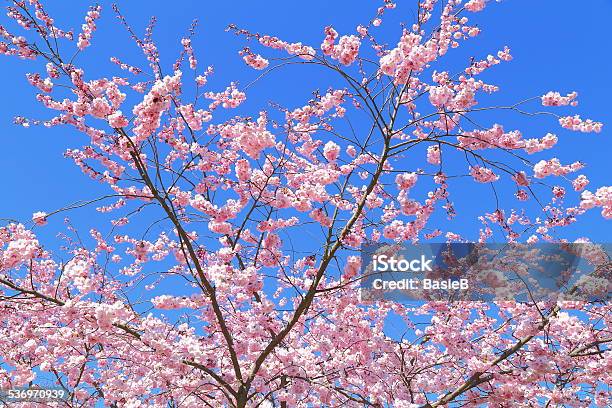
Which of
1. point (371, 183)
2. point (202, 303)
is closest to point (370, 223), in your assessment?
point (371, 183)

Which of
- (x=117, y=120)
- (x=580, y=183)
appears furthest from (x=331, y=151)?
(x=580, y=183)

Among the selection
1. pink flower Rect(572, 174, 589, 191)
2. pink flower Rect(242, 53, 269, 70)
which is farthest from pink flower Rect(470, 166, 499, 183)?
pink flower Rect(242, 53, 269, 70)

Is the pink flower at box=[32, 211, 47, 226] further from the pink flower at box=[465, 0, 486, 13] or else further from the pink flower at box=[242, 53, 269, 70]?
the pink flower at box=[465, 0, 486, 13]

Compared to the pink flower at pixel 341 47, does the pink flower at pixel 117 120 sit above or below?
below

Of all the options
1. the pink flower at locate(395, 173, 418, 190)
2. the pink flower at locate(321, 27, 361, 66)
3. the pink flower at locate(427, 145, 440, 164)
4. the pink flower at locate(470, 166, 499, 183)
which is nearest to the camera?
the pink flower at locate(321, 27, 361, 66)

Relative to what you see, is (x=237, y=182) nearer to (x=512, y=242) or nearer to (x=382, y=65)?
(x=382, y=65)

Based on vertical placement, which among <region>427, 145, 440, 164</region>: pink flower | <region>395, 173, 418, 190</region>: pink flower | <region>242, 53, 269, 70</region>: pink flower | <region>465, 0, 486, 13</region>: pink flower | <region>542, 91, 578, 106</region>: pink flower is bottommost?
<region>395, 173, 418, 190</region>: pink flower

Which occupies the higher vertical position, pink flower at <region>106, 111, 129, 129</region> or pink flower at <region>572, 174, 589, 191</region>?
pink flower at <region>106, 111, 129, 129</region>

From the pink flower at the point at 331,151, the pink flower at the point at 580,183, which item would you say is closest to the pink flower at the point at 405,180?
the pink flower at the point at 331,151

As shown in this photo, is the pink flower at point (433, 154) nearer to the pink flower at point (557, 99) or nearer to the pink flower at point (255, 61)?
the pink flower at point (557, 99)

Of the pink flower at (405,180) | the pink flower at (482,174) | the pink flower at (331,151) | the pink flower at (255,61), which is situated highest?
the pink flower at (255,61)

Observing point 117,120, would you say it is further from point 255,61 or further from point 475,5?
point 475,5

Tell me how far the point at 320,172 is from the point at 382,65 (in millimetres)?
1499

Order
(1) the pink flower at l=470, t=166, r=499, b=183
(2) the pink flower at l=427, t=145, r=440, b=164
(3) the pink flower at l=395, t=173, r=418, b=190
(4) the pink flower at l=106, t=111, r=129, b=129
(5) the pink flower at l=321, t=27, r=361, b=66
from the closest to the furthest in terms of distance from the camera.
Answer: (4) the pink flower at l=106, t=111, r=129, b=129
(5) the pink flower at l=321, t=27, r=361, b=66
(1) the pink flower at l=470, t=166, r=499, b=183
(3) the pink flower at l=395, t=173, r=418, b=190
(2) the pink flower at l=427, t=145, r=440, b=164
